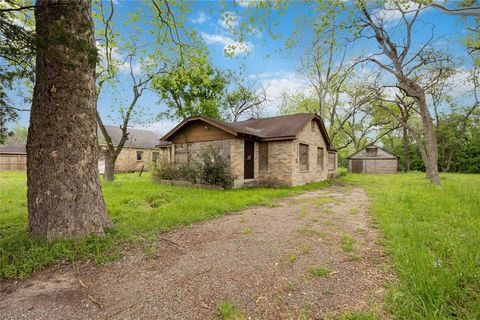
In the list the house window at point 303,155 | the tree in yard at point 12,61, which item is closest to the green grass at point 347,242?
the tree in yard at point 12,61

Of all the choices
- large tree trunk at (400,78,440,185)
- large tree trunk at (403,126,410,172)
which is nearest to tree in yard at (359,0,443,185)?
large tree trunk at (400,78,440,185)

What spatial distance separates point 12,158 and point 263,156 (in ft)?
98.9

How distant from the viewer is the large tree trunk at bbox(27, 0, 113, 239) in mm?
3838

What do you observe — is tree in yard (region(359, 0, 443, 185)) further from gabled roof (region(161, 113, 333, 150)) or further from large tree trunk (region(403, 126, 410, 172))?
large tree trunk (region(403, 126, 410, 172))

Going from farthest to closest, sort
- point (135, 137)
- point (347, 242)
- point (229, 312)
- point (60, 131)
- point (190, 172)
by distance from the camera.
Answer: point (135, 137)
point (190, 172)
point (347, 242)
point (60, 131)
point (229, 312)

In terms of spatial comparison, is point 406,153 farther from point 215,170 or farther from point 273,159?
point 215,170

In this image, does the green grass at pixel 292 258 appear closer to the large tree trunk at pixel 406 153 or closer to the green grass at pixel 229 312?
the green grass at pixel 229 312

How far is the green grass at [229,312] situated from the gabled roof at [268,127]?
9.65 m

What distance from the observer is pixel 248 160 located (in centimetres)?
1327

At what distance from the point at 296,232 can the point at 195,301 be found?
2.73m

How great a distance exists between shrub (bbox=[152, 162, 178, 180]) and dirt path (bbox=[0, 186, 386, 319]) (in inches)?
364

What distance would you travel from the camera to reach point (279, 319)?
7.28 ft

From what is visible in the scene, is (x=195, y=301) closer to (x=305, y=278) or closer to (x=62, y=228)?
(x=305, y=278)

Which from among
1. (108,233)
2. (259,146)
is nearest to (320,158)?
(259,146)
